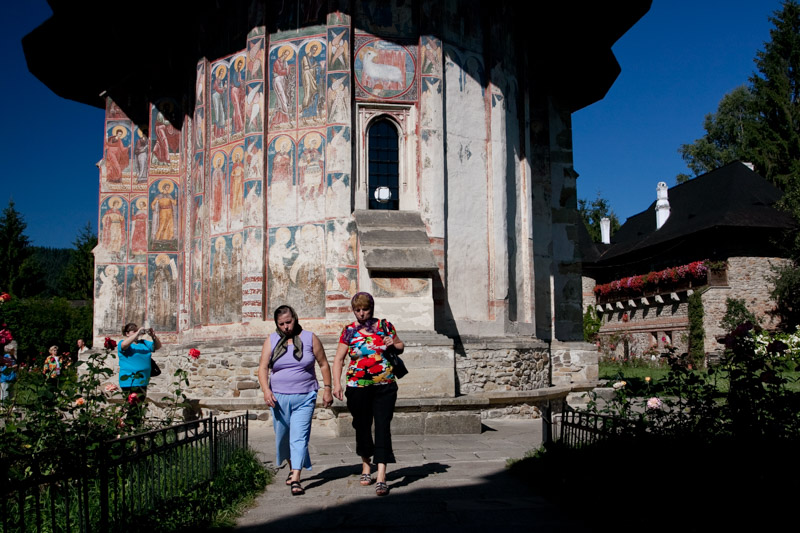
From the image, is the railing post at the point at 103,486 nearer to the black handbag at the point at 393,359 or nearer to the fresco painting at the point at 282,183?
the black handbag at the point at 393,359

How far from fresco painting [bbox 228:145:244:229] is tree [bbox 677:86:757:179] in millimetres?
35760

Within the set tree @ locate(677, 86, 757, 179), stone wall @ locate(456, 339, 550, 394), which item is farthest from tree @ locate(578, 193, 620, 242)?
stone wall @ locate(456, 339, 550, 394)

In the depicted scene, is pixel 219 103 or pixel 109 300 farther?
pixel 109 300

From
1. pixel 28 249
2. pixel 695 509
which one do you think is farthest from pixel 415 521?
pixel 28 249

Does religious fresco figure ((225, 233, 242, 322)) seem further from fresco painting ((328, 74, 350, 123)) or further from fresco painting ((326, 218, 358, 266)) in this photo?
fresco painting ((328, 74, 350, 123))

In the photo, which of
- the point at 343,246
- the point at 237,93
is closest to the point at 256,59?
the point at 237,93

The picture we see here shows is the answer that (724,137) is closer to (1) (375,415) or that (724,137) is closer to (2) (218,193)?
(2) (218,193)

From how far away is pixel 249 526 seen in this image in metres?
5.13

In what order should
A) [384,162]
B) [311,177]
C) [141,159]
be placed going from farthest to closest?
[141,159], [384,162], [311,177]

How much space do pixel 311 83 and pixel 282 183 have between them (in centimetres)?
182

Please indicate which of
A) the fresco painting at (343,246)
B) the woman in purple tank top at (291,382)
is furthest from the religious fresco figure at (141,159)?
the woman in purple tank top at (291,382)

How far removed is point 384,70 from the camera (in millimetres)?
13078

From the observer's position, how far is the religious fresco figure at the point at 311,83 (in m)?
13.0

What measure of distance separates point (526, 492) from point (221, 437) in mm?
2629
